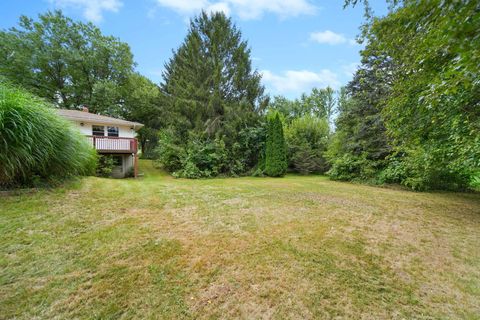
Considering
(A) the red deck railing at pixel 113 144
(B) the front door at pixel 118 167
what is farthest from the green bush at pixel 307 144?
(B) the front door at pixel 118 167

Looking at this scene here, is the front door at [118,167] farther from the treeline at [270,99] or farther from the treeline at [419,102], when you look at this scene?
the treeline at [419,102]

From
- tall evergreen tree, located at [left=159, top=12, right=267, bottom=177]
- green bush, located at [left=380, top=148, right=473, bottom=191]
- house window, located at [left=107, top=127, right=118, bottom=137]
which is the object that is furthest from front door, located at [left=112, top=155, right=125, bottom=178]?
green bush, located at [left=380, top=148, right=473, bottom=191]

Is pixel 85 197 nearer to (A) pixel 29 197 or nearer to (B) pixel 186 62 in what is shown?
(A) pixel 29 197

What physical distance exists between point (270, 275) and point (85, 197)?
167 inches

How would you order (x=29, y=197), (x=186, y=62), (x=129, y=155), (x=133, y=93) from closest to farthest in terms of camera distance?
(x=29, y=197), (x=129, y=155), (x=186, y=62), (x=133, y=93)

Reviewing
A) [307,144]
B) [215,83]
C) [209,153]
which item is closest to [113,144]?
[209,153]

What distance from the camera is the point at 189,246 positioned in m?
2.76

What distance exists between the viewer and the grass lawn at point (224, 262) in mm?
1759

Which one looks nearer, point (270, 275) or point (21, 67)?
point (270, 275)

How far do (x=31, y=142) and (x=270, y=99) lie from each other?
41.3 ft

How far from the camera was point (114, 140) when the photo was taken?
10.7 meters

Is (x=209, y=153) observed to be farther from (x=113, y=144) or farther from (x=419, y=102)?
(x=419, y=102)

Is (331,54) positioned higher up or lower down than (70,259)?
higher up

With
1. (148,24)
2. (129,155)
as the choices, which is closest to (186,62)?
(148,24)
